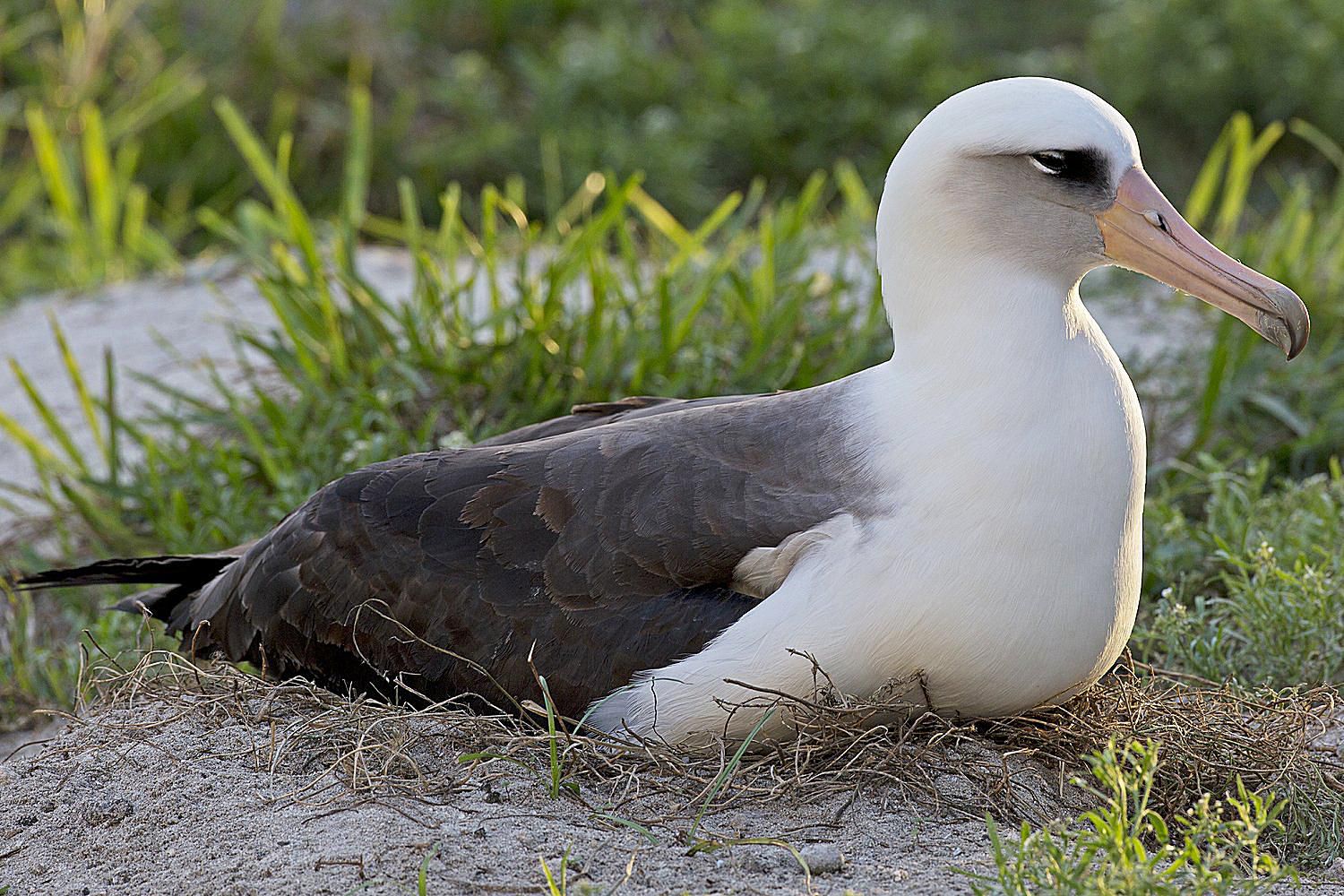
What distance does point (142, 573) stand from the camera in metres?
3.77

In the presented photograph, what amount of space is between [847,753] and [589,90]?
20.0ft

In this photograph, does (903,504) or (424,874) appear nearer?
(424,874)

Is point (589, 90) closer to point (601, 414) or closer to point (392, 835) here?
point (601, 414)

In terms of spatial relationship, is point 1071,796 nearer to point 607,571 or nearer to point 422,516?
point 607,571

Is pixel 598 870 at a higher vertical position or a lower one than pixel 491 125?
lower

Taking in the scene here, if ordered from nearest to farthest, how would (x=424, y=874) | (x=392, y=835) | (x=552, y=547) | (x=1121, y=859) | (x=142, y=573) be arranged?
(x=1121, y=859)
(x=424, y=874)
(x=392, y=835)
(x=552, y=547)
(x=142, y=573)

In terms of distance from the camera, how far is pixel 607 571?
3109 millimetres

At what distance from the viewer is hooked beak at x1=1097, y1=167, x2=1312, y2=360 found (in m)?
2.95

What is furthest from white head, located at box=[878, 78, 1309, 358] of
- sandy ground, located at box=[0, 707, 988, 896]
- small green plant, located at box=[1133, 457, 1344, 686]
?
sandy ground, located at box=[0, 707, 988, 896]

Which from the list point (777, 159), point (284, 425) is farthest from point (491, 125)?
point (284, 425)

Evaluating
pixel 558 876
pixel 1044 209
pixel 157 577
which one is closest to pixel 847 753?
pixel 558 876

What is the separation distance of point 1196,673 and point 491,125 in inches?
215

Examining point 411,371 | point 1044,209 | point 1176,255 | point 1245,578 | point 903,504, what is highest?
point 1044,209

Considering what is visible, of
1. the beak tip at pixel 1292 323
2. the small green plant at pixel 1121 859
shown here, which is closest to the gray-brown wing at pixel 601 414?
the beak tip at pixel 1292 323
